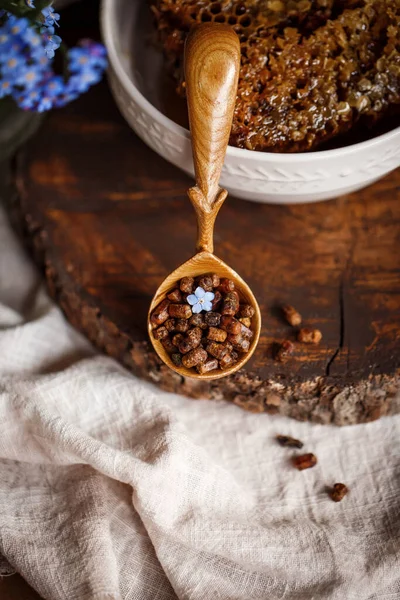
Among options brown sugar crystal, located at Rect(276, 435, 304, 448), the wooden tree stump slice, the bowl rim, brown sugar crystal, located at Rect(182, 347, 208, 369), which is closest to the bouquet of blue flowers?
the bowl rim

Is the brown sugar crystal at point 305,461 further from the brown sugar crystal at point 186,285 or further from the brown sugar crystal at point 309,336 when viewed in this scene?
the brown sugar crystal at point 186,285

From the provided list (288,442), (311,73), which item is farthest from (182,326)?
(311,73)

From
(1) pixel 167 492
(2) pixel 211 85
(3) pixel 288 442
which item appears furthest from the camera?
(3) pixel 288 442

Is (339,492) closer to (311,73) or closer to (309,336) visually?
(309,336)

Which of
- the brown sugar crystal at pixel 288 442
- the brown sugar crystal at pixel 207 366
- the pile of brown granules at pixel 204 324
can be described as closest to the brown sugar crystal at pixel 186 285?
the pile of brown granules at pixel 204 324

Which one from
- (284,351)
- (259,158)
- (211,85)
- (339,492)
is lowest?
(339,492)

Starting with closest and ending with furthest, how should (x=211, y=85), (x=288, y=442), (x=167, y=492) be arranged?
1. (x=211, y=85)
2. (x=167, y=492)
3. (x=288, y=442)

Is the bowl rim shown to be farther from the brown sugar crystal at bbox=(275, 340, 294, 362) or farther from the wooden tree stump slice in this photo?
the brown sugar crystal at bbox=(275, 340, 294, 362)
